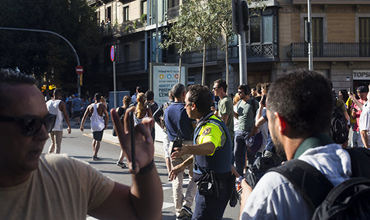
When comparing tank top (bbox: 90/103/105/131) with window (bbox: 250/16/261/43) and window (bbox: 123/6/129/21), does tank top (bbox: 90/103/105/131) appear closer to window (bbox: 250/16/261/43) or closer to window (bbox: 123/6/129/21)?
window (bbox: 250/16/261/43)

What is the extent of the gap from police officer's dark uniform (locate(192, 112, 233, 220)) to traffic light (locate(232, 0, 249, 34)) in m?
4.89

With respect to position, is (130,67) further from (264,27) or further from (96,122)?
(96,122)

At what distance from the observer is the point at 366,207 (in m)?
1.63

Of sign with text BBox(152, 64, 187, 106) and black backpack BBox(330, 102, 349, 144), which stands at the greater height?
sign with text BBox(152, 64, 187, 106)

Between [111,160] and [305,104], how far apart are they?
32.8 feet

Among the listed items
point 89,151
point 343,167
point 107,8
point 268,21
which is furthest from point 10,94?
point 107,8

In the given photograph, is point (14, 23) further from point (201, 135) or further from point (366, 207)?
point (366, 207)

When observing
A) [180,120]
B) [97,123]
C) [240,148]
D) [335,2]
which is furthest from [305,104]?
[335,2]

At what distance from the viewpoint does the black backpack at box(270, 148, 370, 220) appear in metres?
1.61

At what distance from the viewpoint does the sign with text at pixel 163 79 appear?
15.2 m

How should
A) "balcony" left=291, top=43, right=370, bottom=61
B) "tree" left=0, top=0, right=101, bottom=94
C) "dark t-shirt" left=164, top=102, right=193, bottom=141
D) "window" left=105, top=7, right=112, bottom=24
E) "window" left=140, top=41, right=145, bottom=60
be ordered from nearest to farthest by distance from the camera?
"dark t-shirt" left=164, top=102, right=193, bottom=141 → "balcony" left=291, top=43, right=370, bottom=61 → "tree" left=0, top=0, right=101, bottom=94 → "window" left=140, top=41, right=145, bottom=60 → "window" left=105, top=7, right=112, bottom=24

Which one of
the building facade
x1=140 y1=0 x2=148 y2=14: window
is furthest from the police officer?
x1=140 y1=0 x2=148 y2=14: window

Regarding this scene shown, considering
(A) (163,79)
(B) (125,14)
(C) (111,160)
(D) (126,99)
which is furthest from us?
(B) (125,14)

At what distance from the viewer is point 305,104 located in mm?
1953
